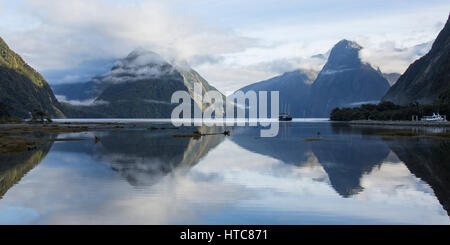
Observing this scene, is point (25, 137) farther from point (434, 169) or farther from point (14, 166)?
point (434, 169)

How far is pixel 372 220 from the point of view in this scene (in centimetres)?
1809

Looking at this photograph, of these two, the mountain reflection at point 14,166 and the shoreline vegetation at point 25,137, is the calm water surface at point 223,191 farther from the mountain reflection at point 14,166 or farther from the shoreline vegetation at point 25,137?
the shoreline vegetation at point 25,137

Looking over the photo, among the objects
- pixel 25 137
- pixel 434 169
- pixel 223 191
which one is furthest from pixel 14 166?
pixel 25 137

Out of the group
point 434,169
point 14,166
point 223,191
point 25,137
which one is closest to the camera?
point 223,191

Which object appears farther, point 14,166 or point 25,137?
point 25,137

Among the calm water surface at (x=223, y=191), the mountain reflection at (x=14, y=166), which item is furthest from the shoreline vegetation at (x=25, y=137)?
the calm water surface at (x=223, y=191)

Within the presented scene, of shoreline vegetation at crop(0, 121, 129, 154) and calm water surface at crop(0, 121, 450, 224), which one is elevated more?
shoreline vegetation at crop(0, 121, 129, 154)

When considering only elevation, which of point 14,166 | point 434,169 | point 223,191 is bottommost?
point 223,191

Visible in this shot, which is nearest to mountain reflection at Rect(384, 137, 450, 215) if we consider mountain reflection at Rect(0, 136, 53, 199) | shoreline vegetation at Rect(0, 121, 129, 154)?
mountain reflection at Rect(0, 136, 53, 199)

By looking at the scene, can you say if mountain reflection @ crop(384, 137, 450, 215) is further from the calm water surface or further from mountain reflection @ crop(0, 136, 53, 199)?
mountain reflection @ crop(0, 136, 53, 199)

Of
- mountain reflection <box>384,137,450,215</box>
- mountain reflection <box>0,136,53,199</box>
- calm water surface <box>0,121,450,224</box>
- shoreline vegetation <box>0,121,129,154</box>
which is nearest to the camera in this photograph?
calm water surface <box>0,121,450,224</box>

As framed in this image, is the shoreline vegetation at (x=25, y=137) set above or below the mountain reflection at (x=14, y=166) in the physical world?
above
